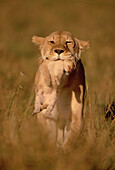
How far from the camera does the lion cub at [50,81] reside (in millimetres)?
3145

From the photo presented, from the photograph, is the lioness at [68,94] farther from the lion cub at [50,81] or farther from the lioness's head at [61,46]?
the lion cub at [50,81]

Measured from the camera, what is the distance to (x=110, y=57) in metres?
8.80

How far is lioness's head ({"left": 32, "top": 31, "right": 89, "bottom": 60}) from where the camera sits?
127 inches

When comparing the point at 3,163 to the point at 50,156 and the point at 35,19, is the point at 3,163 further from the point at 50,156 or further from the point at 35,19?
the point at 35,19

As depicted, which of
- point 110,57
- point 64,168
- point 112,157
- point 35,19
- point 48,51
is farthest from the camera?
point 35,19

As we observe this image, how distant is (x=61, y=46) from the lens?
331cm

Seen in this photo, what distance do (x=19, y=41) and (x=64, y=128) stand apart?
23.4 feet

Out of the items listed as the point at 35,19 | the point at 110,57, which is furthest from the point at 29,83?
the point at 35,19

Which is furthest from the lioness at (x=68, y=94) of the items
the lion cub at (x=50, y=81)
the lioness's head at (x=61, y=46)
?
the lion cub at (x=50, y=81)

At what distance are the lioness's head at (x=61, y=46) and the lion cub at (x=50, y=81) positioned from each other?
2.8 inches

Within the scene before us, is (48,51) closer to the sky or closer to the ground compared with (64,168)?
closer to the sky

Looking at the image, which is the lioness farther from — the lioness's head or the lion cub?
the lion cub

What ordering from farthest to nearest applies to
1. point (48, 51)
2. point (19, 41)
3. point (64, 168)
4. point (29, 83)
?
point (19, 41) < point (29, 83) < point (48, 51) < point (64, 168)

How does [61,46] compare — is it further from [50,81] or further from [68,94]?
[68,94]
